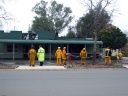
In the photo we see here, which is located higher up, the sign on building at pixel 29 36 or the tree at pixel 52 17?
the tree at pixel 52 17

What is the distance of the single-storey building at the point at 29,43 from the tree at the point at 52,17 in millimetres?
32685

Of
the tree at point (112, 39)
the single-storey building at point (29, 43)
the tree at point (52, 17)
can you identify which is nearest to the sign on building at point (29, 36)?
the single-storey building at point (29, 43)

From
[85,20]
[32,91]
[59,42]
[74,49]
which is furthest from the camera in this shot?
[85,20]

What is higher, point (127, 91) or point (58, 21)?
point (58, 21)

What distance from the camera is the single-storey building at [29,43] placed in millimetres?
38375

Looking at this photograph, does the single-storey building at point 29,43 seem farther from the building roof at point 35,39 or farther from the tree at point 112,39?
the tree at point 112,39

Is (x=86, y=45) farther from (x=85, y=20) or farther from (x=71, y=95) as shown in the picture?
(x=71, y=95)

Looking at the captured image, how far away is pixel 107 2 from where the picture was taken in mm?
27156

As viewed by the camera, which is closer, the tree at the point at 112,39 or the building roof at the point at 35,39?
the building roof at the point at 35,39

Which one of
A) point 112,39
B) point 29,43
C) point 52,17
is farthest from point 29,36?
point 52,17

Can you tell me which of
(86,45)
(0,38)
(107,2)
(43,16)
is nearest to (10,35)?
(0,38)

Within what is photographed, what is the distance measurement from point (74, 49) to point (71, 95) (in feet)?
109

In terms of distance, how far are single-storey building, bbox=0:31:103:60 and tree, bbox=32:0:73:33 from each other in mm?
32685

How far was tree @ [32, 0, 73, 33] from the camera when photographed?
75.2m
